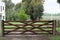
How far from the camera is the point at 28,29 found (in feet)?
33.7

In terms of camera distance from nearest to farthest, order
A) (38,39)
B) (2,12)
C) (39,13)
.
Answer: (38,39) < (39,13) < (2,12)

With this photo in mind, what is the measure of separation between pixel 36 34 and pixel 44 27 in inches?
27.0

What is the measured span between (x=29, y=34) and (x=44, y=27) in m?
1.05

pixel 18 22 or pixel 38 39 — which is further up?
pixel 18 22

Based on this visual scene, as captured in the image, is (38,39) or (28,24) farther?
(28,24)

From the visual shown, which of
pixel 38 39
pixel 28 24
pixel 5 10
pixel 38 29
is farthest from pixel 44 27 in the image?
pixel 5 10

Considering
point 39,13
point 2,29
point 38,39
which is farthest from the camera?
point 39,13

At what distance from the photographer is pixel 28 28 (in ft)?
33.8

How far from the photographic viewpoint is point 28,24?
1020 centimetres

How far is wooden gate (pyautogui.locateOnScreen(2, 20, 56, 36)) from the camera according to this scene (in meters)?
10.2

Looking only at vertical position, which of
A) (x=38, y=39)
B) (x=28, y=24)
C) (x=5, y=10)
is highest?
(x=5, y=10)

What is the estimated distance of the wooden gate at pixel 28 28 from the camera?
400 inches

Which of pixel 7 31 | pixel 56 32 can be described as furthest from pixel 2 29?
pixel 56 32

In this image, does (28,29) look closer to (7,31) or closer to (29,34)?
(29,34)
